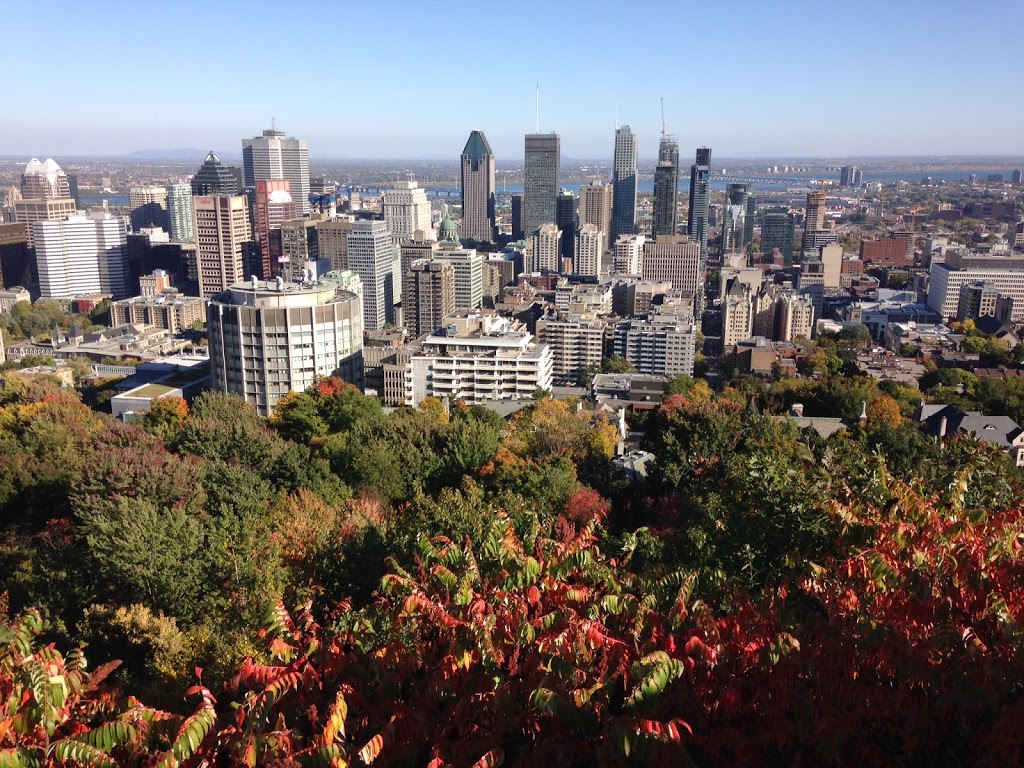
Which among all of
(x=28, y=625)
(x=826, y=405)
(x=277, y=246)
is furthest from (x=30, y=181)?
(x=28, y=625)

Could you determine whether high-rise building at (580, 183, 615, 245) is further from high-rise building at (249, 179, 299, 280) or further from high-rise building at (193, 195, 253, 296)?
high-rise building at (193, 195, 253, 296)

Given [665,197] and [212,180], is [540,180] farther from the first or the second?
[212,180]

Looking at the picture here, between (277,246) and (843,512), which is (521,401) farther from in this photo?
(277,246)

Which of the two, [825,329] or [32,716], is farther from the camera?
[825,329]

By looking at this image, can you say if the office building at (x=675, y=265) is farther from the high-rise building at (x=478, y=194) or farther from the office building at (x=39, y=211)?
the office building at (x=39, y=211)

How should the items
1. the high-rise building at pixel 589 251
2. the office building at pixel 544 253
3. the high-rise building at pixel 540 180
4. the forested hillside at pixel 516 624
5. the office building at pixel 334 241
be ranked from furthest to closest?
the high-rise building at pixel 540 180
the office building at pixel 544 253
the high-rise building at pixel 589 251
the office building at pixel 334 241
the forested hillside at pixel 516 624

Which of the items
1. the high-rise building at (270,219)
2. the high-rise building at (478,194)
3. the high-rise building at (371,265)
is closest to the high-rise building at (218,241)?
the high-rise building at (270,219)
